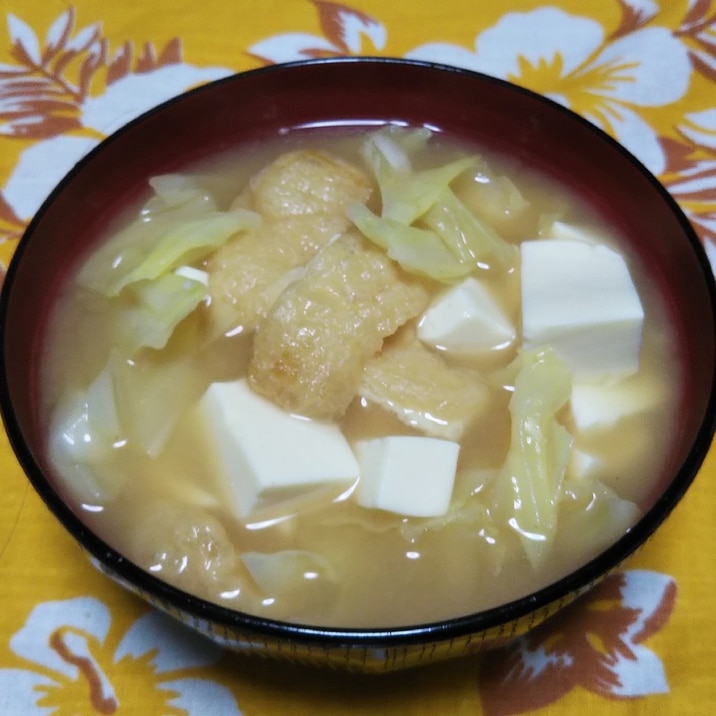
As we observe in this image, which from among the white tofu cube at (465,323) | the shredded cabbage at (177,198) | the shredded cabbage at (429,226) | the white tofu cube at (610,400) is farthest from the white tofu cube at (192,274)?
the white tofu cube at (610,400)

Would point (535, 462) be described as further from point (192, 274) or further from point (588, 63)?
point (588, 63)

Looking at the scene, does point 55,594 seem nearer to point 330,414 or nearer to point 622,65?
point 330,414

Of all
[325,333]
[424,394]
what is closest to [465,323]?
[424,394]

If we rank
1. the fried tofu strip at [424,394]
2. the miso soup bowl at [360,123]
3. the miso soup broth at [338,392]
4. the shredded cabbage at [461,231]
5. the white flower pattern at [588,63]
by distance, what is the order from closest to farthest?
the miso soup bowl at [360,123]
the miso soup broth at [338,392]
the fried tofu strip at [424,394]
the shredded cabbage at [461,231]
the white flower pattern at [588,63]

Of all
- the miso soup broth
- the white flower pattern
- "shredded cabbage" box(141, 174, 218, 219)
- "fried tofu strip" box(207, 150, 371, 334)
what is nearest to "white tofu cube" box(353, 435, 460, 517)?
the miso soup broth

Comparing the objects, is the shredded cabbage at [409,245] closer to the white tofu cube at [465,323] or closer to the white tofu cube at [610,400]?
the white tofu cube at [465,323]

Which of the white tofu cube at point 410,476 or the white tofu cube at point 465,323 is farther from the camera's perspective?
the white tofu cube at point 465,323
